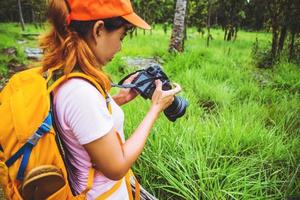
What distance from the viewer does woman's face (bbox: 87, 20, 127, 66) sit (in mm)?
1367

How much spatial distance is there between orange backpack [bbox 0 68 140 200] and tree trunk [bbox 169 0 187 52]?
6.90 metres

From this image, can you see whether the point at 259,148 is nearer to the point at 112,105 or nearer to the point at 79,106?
the point at 112,105

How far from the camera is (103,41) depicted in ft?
4.60

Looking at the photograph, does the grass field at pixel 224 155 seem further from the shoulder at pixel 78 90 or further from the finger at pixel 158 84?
the shoulder at pixel 78 90

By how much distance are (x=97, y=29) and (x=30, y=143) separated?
0.49 meters

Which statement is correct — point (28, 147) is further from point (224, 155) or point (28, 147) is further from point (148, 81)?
point (224, 155)

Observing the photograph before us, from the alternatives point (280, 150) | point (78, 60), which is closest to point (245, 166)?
point (280, 150)

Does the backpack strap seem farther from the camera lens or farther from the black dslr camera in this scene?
the camera lens

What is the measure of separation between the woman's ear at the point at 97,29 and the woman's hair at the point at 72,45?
0.05ft

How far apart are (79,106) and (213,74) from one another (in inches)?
190

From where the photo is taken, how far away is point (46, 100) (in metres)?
1.25

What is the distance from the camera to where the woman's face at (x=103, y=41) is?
1367 mm

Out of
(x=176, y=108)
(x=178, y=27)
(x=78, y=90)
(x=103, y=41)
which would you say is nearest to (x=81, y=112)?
(x=78, y=90)

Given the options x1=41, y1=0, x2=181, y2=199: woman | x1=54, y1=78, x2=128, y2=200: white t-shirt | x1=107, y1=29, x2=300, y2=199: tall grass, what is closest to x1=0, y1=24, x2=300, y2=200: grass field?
x1=107, y1=29, x2=300, y2=199: tall grass
